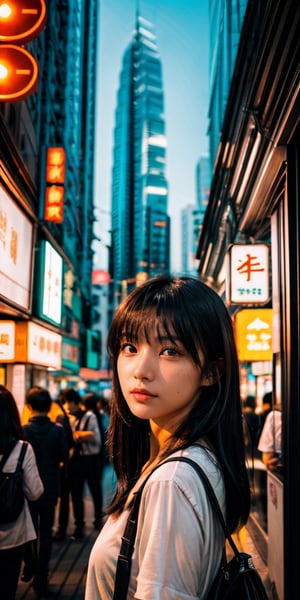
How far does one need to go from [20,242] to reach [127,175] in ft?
429

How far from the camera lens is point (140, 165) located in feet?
443

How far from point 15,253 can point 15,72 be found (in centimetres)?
315

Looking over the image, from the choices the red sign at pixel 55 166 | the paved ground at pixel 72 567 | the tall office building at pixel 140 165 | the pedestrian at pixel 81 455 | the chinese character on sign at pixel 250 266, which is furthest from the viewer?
the tall office building at pixel 140 165

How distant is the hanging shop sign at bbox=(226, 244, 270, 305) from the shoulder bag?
21.9ft

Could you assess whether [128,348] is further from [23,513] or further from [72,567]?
[72,567]

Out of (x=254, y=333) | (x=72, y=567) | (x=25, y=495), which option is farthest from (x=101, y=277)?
(x=25, y=495)

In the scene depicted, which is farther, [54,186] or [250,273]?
[54,186]

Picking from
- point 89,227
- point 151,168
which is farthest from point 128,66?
point 89,227

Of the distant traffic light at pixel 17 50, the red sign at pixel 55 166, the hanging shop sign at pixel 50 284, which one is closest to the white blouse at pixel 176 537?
the distant traffic light at pixel 17 50

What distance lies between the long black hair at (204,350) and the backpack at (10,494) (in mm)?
2583

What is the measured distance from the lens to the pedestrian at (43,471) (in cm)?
565

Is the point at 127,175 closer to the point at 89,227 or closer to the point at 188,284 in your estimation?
the point at 89,227

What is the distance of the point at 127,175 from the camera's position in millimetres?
135500

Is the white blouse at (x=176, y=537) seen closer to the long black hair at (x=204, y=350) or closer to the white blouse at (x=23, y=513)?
the long black hair at (x=204, y=350)
